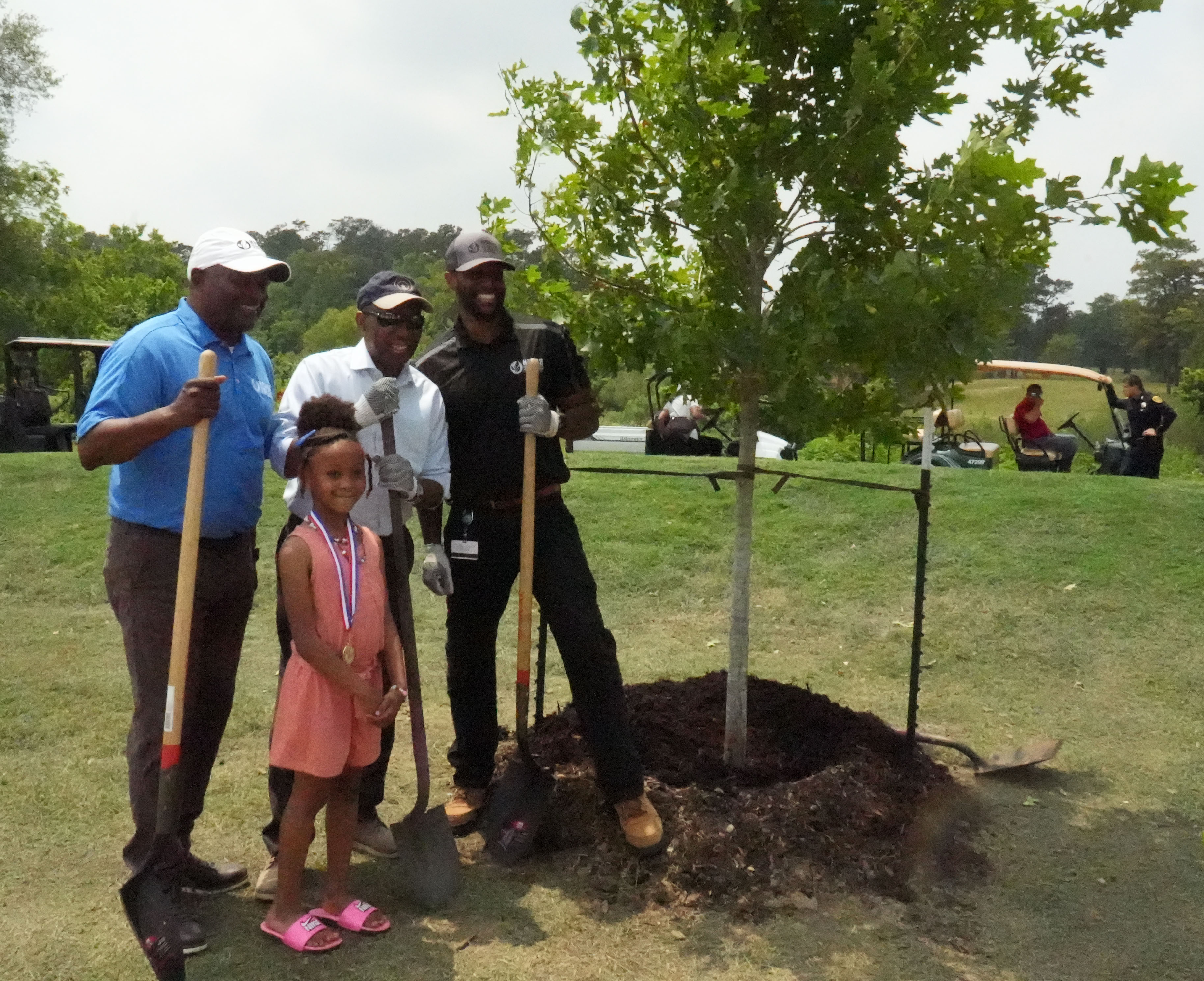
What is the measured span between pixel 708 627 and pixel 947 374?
4.23 metres

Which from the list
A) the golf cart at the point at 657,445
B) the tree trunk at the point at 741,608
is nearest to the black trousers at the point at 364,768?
the tree trunk at the point at 741,608

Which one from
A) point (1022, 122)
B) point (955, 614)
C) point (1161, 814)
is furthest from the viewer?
point (955, 614)

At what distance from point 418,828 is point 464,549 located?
1025mm

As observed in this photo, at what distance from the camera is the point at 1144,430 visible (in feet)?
50.1

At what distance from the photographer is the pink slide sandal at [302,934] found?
338 centimetres

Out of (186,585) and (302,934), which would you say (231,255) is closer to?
(186,585)

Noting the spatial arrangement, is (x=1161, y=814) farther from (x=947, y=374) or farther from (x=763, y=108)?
(x=763, y=108)

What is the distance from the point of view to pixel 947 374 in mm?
3869

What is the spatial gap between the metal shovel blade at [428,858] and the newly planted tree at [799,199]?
138 centimetres

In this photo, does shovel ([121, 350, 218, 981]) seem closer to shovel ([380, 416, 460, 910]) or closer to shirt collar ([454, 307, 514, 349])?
shovel ([380, 416, 460, 910])

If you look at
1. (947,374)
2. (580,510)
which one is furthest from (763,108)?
(580,510)

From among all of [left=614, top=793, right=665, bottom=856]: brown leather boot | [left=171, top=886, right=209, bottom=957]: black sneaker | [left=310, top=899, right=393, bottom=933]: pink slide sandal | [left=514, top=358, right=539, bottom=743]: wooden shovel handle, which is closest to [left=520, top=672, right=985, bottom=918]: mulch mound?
[left=614, top=793, right=665, bottom=856]: brown leather boot

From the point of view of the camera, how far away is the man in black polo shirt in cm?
407

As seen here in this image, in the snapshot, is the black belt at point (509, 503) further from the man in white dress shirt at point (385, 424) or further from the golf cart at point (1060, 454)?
the golf cart at point (1060, 454)
